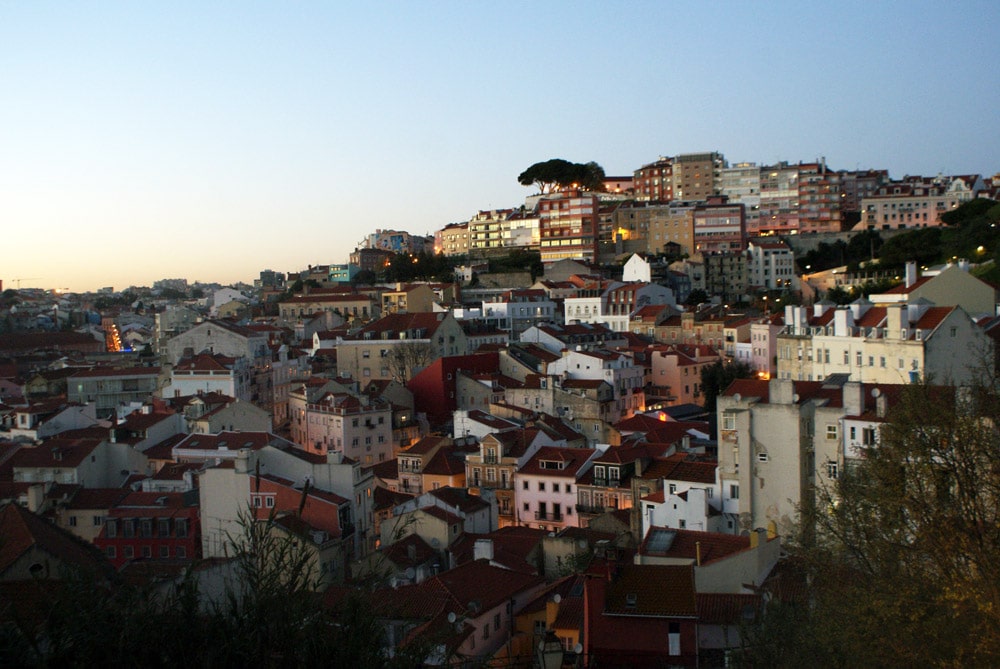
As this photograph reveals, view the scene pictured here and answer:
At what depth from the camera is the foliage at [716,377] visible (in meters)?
40.8

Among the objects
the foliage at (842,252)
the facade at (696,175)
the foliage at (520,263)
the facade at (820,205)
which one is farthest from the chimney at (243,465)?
the facade at (696,175)

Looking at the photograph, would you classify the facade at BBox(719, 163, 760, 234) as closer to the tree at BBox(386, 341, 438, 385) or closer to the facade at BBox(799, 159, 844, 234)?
the facade at BBox(799, 159, 844, 234)

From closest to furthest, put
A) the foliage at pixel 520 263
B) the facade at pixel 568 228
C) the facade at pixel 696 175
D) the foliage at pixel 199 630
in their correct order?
the foliage at pixel 199 630
the foliage at pixel 520 263
the facade at pixel 568 228
the facade at pixel 696 175

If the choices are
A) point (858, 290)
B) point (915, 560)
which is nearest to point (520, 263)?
point (858, 290)

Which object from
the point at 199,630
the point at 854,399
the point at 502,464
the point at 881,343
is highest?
the point at 881,343

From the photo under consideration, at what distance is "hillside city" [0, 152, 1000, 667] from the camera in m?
15.1

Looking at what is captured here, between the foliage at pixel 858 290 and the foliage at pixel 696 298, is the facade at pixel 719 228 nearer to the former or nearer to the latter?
the foliage at pixel 696 298

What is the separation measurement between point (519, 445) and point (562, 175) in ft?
196

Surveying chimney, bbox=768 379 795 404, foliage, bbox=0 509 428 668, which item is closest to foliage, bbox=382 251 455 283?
chimney, bbox=768 379 795 404

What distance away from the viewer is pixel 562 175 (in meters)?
85.6

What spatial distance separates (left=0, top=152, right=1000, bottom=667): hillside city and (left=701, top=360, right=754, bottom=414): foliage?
A: 0.64 feet

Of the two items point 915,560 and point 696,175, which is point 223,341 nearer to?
point 915,560

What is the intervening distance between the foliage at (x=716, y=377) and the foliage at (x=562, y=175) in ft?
145

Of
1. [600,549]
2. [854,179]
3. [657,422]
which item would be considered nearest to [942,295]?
[657,422]
